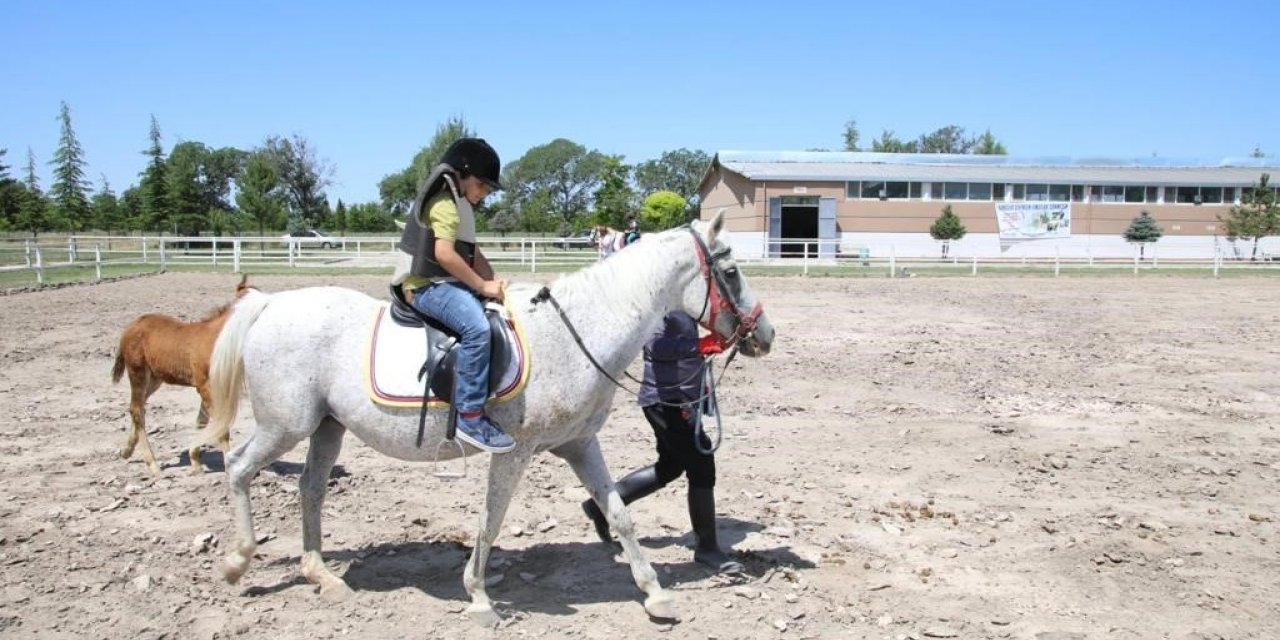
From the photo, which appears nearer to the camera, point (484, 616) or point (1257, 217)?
point (484, 616)

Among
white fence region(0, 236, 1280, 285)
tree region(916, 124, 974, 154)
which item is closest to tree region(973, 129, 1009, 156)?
tree region(916, 124, 974, 154)

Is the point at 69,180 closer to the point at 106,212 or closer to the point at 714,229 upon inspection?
the point at 106,212

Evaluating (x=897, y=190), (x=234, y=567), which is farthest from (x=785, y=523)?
(x=897, y=190)

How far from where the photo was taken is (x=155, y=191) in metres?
56.0

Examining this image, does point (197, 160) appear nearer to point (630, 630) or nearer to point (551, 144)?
point (551, 144)

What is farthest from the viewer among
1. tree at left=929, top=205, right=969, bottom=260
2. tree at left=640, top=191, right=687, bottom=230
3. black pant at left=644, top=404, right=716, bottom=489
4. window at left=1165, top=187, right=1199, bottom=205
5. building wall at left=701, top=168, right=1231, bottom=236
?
window at left=1165, top=187, right=1199, bottom=205

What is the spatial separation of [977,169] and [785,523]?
174 ft

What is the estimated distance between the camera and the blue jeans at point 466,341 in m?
4.45

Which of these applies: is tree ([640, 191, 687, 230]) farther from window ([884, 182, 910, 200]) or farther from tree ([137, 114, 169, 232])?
tree ([137, 114, 169, 232])

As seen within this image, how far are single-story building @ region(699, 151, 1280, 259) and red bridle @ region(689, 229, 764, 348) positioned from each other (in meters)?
41.5

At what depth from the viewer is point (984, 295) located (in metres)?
23.2

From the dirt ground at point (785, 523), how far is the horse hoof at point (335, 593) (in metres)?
0.06

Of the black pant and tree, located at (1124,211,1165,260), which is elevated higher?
tree, located at (1124,211,1165,260)

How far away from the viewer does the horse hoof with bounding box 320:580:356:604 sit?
Answer: 4.96m
